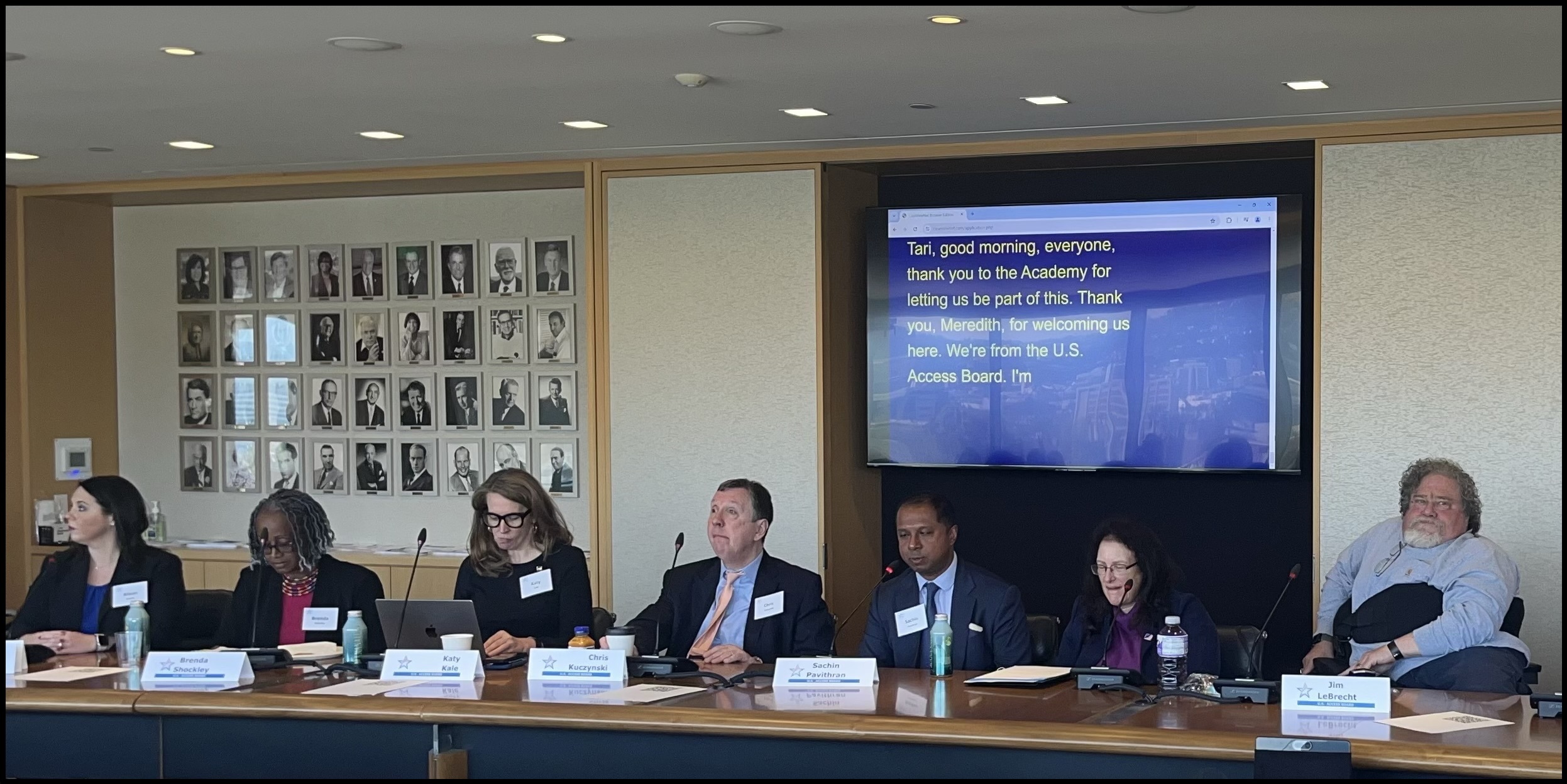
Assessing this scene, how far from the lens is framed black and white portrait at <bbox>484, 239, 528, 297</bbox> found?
7961mm

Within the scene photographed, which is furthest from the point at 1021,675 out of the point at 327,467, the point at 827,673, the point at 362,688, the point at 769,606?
the point at 327,467

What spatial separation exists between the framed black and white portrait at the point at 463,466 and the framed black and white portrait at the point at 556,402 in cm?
34

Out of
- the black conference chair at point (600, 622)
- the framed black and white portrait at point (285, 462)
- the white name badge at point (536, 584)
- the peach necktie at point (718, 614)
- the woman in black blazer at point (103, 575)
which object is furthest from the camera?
the framed black and white portrait at point (285, 462)

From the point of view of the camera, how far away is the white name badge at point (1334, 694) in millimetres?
3998

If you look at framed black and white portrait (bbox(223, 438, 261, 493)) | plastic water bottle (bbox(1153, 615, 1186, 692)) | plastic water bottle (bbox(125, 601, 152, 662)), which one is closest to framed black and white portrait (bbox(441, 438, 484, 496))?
framed black and white portrait (bbox(223, 438, 261, 493))

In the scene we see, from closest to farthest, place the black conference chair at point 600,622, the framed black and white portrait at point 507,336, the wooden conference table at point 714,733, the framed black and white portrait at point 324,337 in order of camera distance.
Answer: the wooden conference table at point 714,733 → the black conference chair at point 600,622 → the framed black and white portrait at point 507,336 → the framed black and white portrait at point 324,337

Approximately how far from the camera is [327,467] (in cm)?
838

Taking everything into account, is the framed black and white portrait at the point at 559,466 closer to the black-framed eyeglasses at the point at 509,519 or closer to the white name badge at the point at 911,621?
the black-framed eyeglasses at the point at 509,519

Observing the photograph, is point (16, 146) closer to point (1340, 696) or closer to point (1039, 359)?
point (1039, 359)

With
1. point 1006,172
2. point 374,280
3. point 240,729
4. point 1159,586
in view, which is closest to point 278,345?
point 374,280

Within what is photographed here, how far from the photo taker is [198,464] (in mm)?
8570

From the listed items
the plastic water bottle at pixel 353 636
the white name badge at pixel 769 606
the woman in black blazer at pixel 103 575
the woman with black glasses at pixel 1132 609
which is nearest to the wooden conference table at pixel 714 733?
the plastic water bottle at pixel 353 636

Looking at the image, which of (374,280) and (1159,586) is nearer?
(1159,586)

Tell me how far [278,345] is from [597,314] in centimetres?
210
